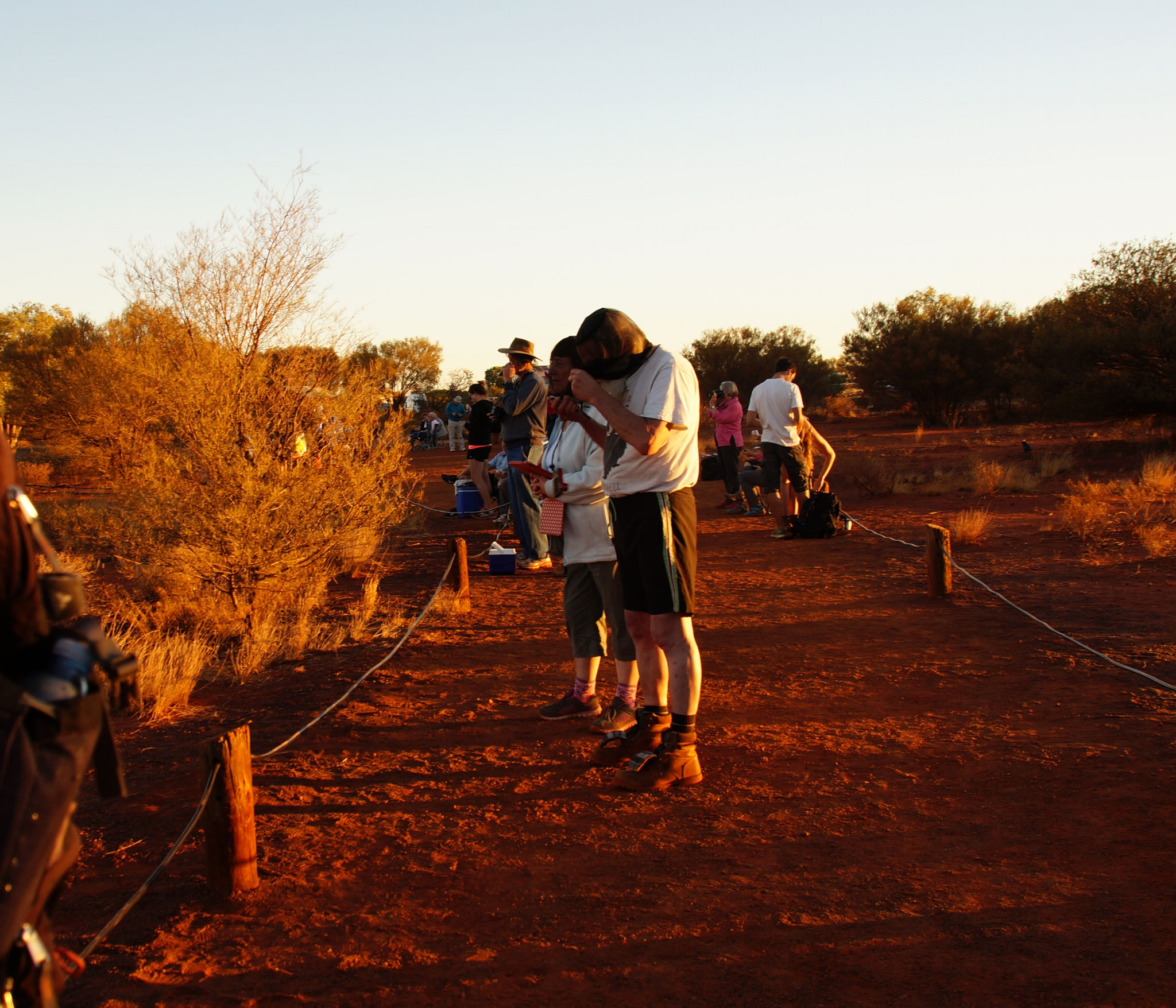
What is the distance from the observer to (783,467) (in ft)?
37.4

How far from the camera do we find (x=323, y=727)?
17.7 feet

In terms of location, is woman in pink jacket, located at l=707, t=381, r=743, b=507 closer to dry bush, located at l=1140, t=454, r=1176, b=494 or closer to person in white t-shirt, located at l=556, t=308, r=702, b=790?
dry bush, located at l=1140, t=454, r=1176, b=494

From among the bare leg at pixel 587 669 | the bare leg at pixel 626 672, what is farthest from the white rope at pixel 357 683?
the bare leg at pixel 626 672

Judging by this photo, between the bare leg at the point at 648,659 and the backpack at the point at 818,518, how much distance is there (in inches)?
287

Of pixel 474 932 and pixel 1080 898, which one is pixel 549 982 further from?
pixel 1080 898

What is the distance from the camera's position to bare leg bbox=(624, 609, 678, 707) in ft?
14.6

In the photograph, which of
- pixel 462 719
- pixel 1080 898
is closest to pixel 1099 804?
pixel 1080 898

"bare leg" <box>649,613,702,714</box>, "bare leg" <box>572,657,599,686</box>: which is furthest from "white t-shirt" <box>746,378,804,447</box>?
"bare leg" <box>649,613,702,714</box>

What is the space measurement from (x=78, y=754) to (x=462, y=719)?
11.9 feet

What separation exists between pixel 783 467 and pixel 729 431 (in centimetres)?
269

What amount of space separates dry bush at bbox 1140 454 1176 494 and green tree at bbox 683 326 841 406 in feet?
87.2

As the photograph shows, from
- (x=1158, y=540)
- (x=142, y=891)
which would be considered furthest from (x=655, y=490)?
(x=1158, y=540)

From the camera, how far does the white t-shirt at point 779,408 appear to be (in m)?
10.4

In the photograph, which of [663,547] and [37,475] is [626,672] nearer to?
[663,547]
